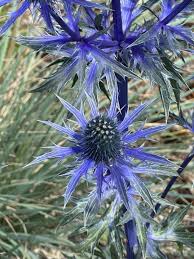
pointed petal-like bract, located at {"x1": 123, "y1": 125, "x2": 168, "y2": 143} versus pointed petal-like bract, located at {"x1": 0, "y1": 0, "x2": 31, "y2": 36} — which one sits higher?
pointed petal-like bract, located at {"x1": 0, "y1": 0, "x2": 31, "y2": 36}

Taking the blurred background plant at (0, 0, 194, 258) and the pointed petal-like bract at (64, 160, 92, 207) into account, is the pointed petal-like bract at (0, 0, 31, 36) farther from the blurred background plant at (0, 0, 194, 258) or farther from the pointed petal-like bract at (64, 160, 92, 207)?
the blurred background plant at (0, 0, 194, 258)

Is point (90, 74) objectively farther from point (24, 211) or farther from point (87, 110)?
point (87, 110)

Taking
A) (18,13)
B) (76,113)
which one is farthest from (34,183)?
(18,13)

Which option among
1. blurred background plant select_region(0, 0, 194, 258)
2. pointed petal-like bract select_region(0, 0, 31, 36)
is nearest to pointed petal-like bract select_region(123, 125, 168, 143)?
pointed petal-like bract select_region(0, 0, 31, 36)

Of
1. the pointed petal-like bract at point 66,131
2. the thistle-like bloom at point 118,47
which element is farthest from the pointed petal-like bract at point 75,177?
the thistle-like bloom at point 118,47

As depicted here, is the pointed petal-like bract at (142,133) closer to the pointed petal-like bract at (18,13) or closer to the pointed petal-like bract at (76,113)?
the pointed petal-like bract at (76,113)

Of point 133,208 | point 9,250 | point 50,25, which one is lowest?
point 9,250

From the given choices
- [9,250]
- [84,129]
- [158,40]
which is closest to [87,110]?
[9,250]
